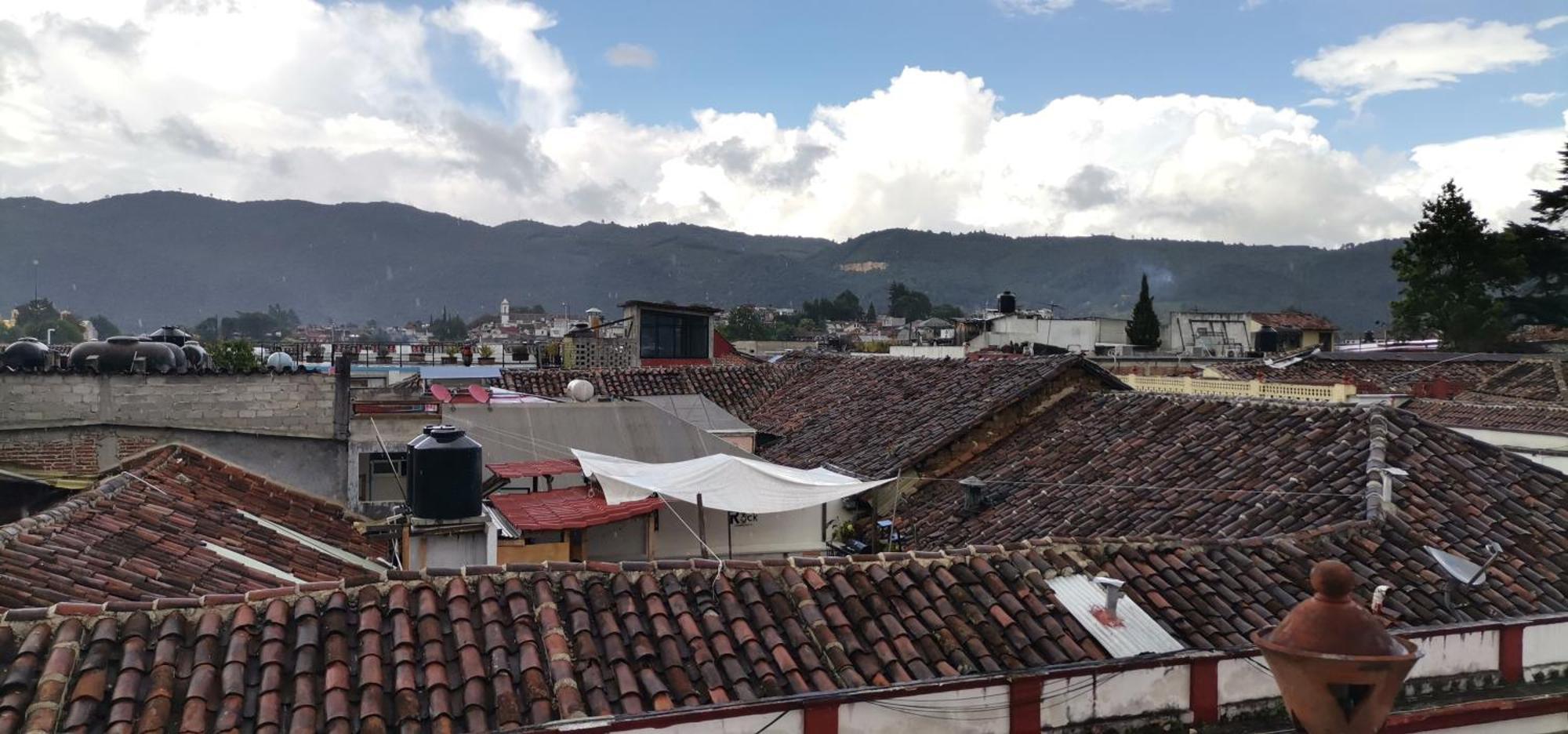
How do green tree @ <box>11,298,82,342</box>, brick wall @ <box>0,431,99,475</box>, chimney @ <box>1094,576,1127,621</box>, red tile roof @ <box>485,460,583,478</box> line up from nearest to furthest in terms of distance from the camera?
chimney @ <box>1094,576,1127,621</box>
red tile roof @ <box>485,460,583,478</box>
brick wall @ <box>0,431,99,475</box>
green tree @ <box>11,298,82,342</box>

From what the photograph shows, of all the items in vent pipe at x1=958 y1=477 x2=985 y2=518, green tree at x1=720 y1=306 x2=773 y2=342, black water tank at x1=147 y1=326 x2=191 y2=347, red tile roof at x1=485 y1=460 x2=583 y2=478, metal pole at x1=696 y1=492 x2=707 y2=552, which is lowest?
vent pipe at x1=958 y1=477 x2=985 y2=518

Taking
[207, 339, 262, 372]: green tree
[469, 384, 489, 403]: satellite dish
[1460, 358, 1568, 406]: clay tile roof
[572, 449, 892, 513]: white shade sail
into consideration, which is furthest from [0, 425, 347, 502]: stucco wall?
[1460, 358, 1568, 406]: clay tile roof

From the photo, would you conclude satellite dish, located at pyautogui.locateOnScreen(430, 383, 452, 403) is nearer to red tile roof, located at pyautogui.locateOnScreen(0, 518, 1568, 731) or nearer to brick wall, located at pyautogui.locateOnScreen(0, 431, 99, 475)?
brick wall, located at pyautogui.locateOnScreen(0, 431, 99, 475)

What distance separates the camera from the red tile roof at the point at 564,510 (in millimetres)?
10766

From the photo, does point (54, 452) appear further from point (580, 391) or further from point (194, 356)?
point (580, 391)

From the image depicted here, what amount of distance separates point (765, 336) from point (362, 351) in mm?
48428

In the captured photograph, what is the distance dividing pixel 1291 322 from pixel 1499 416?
4152 cm

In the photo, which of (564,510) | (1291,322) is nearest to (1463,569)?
(564,510)

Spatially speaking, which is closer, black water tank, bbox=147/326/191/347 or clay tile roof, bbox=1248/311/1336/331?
black water tank, bbox=147/326/191/347

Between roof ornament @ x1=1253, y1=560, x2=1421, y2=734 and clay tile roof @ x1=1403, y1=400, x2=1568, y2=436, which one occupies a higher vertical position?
roof ornament @ x1=1253, y1=560, x2=1421, y2=734

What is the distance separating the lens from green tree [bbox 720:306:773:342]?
89.4 m

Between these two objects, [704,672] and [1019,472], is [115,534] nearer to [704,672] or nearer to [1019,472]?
[704,672]

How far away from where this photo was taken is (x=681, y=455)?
16.3 meters

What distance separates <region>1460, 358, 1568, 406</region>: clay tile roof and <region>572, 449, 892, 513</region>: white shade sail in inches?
1002
